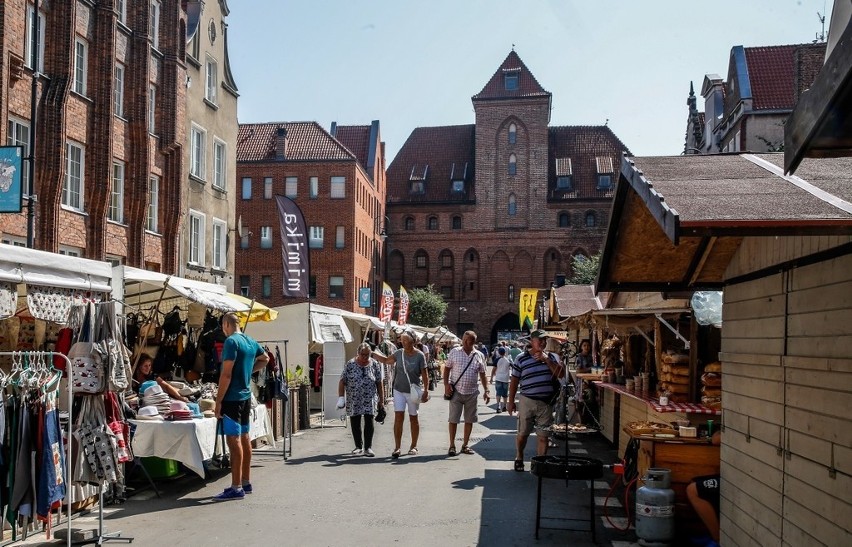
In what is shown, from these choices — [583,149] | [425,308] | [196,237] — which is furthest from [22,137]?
[583,149]

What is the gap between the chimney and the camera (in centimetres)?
6088

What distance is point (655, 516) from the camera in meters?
8.02

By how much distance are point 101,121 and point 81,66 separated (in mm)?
1475

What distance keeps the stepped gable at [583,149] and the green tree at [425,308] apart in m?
15.3

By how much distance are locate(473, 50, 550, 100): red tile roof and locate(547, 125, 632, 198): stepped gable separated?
19.0 feet

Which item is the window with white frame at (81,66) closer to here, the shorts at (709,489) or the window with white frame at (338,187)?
the shorts at (709,489)

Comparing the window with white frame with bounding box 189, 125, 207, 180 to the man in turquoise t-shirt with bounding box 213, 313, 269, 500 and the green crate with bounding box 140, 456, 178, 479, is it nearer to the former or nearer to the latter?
the green crate with bounding box 140, 456, 178, 479

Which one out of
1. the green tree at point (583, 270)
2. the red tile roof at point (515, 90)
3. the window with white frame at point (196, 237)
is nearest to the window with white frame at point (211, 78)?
the window with white frame at point (196, 237)

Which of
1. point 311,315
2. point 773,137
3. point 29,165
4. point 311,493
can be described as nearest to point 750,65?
point 773,137

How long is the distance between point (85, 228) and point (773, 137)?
2943 cm

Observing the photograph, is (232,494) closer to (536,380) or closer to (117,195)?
(536,380)

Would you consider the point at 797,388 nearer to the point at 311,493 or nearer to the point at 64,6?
the point at 311,493

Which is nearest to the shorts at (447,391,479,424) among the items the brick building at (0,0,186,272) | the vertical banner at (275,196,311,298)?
the vertical banner at (275,196,311,298)

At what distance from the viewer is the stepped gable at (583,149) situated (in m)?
76.1
